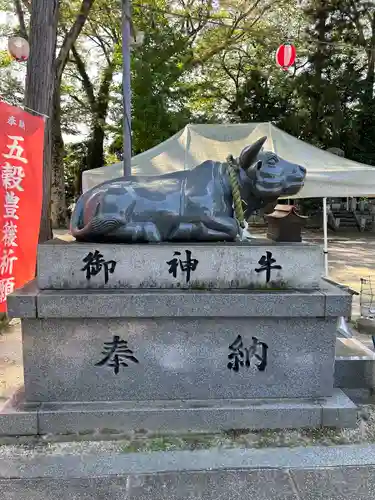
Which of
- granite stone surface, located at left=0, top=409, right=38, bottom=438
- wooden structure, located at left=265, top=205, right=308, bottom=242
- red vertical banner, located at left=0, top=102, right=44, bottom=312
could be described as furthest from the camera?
wooden structure, located at left=265, top=205, right=308, bottom=242

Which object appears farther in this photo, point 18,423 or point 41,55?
point 41,55

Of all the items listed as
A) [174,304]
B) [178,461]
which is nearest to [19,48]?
Answer: [174,304]

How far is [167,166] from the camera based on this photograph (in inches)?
267

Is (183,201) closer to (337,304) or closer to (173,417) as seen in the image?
(337,304)

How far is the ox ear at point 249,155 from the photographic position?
3339 mm

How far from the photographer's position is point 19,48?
21.5 ft

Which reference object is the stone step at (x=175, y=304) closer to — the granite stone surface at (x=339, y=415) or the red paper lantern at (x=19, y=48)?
the granite stone surface at (x=339, y=415)

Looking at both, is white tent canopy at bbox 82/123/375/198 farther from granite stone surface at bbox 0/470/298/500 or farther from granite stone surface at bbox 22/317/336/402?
granite stone surface at bbox 0/470/298/500

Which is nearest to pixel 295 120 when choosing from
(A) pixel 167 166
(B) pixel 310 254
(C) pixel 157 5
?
(C) pixel 157 5

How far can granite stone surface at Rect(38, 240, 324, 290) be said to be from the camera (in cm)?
309

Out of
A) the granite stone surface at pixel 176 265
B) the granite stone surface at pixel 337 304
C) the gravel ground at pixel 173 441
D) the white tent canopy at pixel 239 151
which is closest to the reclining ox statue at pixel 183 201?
the granite stone surface at pixel 176 265

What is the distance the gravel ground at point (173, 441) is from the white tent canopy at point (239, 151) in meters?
3.51


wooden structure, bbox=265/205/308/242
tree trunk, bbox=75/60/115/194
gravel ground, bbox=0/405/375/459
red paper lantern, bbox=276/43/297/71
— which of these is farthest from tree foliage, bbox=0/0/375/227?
gravel ground, bbox=0/405/375/459

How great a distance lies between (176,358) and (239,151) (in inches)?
170
